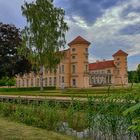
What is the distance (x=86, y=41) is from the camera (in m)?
69.9

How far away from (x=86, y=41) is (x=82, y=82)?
27.3 feet

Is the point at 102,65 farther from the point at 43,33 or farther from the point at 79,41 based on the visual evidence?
the point at 43,33

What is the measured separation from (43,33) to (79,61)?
87.5 feet

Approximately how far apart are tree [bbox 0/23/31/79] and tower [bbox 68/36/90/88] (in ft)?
64.5

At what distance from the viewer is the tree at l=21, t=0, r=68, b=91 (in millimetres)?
43250

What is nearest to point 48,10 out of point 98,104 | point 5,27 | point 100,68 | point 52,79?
point 5,27

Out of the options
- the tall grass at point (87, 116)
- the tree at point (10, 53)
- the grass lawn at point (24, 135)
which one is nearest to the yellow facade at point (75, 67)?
the tree at point (10, 53)

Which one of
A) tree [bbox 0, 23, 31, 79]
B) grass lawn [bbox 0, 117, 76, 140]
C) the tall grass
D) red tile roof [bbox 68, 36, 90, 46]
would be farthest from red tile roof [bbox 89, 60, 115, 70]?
grass lawn [bbox 0, 117, 76, 140]

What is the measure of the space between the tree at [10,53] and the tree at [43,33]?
17.8 ft

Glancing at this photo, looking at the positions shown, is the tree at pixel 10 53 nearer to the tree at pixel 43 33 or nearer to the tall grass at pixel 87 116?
the tree at pixel 43 33

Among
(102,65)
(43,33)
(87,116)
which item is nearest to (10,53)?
(43,33)

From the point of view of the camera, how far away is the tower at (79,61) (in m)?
68.5

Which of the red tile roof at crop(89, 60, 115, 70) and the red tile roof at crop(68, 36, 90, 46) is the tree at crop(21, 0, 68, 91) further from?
the red tile roof at crop(89, 60, 115, 70)

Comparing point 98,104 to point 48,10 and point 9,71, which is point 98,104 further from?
point 9,71
